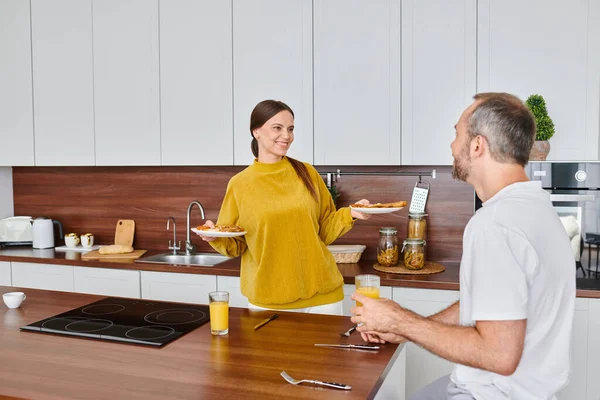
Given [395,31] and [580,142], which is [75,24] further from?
[580,142]

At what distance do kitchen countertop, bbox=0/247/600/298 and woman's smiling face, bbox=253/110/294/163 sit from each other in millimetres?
860

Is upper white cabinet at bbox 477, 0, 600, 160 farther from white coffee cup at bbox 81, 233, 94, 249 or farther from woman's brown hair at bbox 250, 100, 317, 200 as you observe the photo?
white coffee cup at bbox 81, 233, 94, 249

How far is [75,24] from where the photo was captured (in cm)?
379

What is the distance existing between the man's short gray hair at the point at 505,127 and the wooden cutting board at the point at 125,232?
310cm

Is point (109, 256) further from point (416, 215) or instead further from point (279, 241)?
point (416, 215)

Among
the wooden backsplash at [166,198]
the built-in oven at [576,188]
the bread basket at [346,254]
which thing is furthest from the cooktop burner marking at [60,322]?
the built-in oven at [576,188]

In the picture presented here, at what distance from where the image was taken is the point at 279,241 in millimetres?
2420

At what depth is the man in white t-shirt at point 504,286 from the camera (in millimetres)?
1345

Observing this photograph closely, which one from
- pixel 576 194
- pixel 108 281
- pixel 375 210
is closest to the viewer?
pixel 375 210

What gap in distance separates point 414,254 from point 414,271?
100 millimetres

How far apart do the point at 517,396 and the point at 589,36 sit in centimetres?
210

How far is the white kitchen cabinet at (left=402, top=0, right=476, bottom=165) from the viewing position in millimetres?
3006

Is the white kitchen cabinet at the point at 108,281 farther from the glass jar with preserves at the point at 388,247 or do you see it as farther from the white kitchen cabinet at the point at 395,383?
the white kitchen cabinet at the point at 395,383

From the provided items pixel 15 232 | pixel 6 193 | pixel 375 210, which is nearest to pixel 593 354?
pixel 375 210
